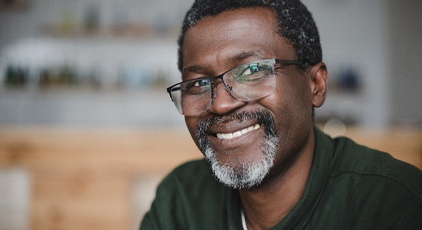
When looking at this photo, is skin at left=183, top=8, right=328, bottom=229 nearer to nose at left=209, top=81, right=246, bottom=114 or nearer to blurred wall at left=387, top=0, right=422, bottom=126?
nose at left=209, top=81, right=246, bottom=114

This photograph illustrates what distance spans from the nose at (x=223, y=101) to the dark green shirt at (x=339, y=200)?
0.85 feet

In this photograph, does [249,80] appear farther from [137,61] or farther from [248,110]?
[137,61]

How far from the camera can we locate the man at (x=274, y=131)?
1050 mm

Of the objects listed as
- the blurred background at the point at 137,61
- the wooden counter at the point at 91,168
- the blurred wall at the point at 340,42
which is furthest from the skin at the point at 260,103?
the blurred wall at the point at 340,42

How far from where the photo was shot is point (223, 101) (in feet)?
3.53

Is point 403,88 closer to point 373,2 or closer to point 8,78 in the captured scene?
point 373,2

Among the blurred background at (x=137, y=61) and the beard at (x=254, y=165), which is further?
the blurred background at (x=137, y=61)

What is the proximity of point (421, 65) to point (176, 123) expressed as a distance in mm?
2535

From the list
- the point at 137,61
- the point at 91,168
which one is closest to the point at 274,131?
the point at 91,168

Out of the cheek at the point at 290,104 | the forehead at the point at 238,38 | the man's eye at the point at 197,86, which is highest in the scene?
the forehead at the point at 238,38

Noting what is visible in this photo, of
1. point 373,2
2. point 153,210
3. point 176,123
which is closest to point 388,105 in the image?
point 373,2

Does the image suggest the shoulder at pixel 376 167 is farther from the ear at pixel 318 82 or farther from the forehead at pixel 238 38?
the forehead at pixel 238 38

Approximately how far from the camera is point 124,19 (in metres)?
4.48

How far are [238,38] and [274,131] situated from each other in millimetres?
245
